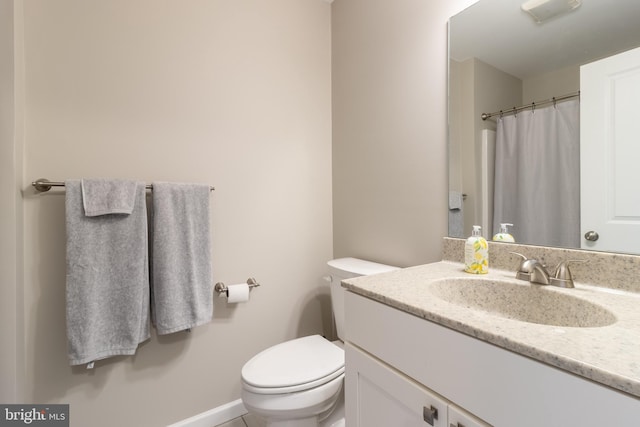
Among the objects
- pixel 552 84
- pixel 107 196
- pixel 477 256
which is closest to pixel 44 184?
pixel 107 196

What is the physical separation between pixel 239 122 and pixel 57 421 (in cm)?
146

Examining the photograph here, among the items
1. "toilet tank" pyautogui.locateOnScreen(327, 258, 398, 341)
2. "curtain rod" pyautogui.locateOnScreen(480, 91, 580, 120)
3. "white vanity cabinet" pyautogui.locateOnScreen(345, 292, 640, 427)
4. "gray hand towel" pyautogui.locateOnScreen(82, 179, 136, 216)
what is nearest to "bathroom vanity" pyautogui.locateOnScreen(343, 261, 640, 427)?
"white vanity cabinet" pyautogui.locateOnScreen(345, 292, 640, 427)

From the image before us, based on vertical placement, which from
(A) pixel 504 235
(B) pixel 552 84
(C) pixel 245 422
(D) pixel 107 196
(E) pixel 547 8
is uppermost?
(E) pixel 547 8

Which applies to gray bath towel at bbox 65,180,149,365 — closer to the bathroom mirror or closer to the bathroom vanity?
the bathroom vanity

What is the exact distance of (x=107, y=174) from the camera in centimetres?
120

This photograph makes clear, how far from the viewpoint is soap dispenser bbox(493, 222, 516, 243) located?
39.6 inches

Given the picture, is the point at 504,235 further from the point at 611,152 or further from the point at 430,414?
the point at 430,414

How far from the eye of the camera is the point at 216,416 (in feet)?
4.66

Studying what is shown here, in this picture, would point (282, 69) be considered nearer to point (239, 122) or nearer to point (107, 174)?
point (239, 122)

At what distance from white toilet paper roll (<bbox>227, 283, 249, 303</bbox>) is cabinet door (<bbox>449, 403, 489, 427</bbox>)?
41.8 inches

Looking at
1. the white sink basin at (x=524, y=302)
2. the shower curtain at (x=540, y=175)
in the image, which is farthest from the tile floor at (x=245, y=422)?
the shower curtain at (x=540, y=175)

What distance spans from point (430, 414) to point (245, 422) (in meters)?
1.24

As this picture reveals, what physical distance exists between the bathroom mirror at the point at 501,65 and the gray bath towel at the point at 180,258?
43.9 inches

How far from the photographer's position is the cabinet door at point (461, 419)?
1.78ft
